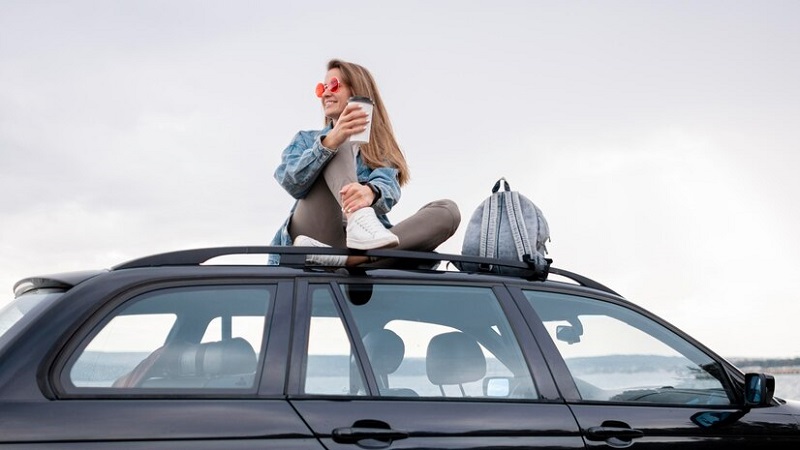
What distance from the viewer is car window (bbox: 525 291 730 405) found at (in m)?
4.21

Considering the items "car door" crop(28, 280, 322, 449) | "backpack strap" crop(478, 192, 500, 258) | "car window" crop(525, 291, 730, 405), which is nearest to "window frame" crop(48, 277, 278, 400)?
"car door" crop(28, 280, 322, 449)

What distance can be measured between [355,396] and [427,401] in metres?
0.29

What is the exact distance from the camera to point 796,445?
14.9ft

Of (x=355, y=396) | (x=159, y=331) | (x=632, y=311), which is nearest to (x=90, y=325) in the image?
(x=159, y=331)

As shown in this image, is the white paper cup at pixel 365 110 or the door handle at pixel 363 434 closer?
the door handle at pixel 363 434

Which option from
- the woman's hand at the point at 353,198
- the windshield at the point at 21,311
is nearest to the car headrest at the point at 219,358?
the windshield at the point at 21,311

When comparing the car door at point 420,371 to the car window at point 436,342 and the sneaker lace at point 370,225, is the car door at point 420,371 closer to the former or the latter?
the car window at point 436,342

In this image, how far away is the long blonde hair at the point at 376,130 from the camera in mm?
5551

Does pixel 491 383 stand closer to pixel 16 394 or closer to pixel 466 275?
pixel 466 275

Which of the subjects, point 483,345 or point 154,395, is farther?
point 483,345

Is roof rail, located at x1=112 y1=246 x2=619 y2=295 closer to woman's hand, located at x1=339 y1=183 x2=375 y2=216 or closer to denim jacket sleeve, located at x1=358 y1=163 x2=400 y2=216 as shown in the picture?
woman's hand, located at x1=339 y1=183 x2=375 y2=216

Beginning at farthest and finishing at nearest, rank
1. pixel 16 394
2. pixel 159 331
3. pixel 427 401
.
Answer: pixel 427 401, pixel 159 331, pixel 16 394

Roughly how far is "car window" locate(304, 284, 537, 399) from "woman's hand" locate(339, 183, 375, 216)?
0.60 metres

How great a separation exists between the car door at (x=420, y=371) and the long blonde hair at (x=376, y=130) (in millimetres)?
1532
